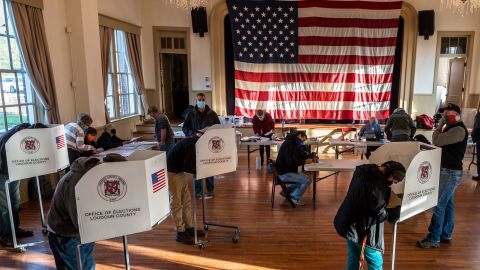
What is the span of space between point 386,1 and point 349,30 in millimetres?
1194

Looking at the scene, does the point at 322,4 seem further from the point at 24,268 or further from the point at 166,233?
the point at 24,268

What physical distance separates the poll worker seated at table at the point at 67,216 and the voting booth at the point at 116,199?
3.6 inches

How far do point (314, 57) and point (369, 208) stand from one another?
7451mm

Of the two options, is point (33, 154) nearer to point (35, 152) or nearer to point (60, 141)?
point (35, 152)

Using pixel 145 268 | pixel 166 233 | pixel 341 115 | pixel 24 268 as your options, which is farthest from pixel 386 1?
pixel 24 268

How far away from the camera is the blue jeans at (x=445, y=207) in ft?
11.9

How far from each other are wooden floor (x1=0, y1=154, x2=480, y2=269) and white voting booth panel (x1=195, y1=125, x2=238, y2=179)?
963 mm

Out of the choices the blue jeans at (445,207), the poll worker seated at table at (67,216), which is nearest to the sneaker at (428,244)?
the blue jeans at (445,207)

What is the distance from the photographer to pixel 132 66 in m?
8.62

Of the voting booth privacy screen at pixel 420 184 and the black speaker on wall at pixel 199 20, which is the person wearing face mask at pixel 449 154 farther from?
the black speaker on wall at pixel 199 20

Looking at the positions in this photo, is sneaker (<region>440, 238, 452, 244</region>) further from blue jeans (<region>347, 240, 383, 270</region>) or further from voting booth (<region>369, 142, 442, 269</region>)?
blue jeans (<region>347, 240, 383, 270</region>)

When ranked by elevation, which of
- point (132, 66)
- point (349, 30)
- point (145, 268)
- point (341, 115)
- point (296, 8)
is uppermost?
point (296, 8)

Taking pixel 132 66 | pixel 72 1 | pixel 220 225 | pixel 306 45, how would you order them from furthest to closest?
1. pixel 306 45
2. pixel 132 66
3. pixel 72 1
4. pixel 220 225

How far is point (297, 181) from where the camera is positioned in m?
5.25
